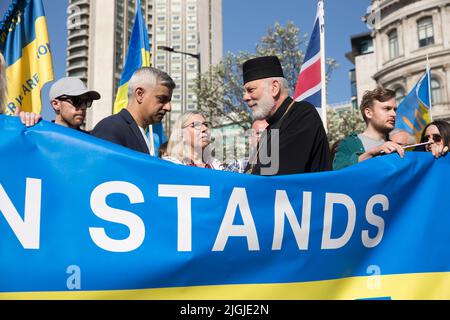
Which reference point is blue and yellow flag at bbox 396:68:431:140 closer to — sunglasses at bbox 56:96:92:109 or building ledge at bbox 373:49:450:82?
sunglasses at bbox 56:96:92:109

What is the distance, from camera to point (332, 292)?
273 centimetres

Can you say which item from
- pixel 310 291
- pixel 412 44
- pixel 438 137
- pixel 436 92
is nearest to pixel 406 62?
pixel 412 44

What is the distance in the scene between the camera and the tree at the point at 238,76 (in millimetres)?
20688

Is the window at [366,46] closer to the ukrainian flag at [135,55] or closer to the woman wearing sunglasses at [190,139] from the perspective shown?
the ukrainian flag at [135,55]

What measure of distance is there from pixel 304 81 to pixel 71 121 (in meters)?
4.44

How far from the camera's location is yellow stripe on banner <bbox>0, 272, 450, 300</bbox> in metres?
2.27

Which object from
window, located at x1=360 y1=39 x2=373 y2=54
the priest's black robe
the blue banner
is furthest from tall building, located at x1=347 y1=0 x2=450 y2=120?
the blue banner

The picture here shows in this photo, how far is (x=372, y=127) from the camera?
3814 mm

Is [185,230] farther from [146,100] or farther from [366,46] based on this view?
[366,46]

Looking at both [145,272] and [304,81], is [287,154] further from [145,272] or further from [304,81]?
[304,81]

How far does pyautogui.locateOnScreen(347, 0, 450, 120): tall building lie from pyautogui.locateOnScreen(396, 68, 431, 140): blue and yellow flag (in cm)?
2518

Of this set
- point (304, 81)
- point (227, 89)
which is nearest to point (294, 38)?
point (227, 89)

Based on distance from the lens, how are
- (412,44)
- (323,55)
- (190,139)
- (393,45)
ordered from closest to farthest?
(190,139)
(323,55)
(412,44)
(393,45)

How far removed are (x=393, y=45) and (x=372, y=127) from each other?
3528cm
